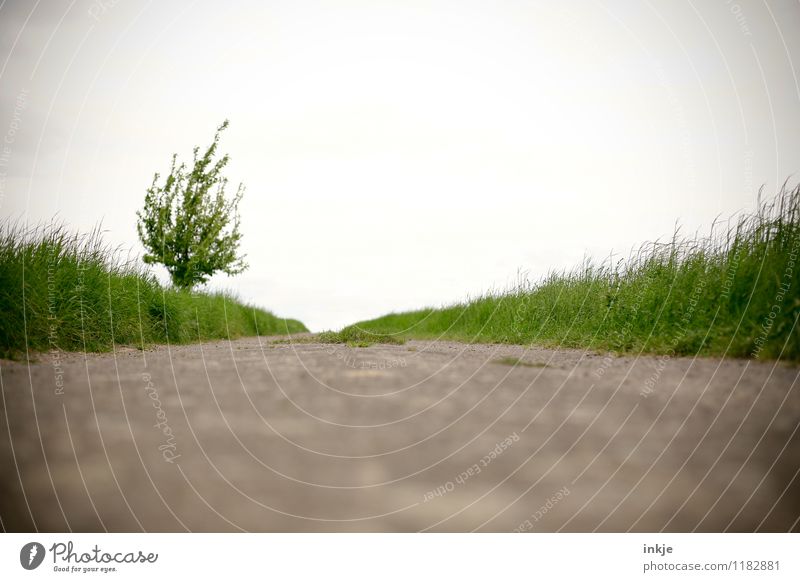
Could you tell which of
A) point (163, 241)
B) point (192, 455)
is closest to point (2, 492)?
point (192, 455)

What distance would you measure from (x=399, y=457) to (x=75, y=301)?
5291mm

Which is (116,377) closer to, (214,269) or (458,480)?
(458,480)

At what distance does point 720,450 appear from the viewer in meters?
1.96

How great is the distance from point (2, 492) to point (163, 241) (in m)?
9.18

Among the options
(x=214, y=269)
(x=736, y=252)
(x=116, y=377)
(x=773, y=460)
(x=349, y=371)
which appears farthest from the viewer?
(x=214, y=269)
